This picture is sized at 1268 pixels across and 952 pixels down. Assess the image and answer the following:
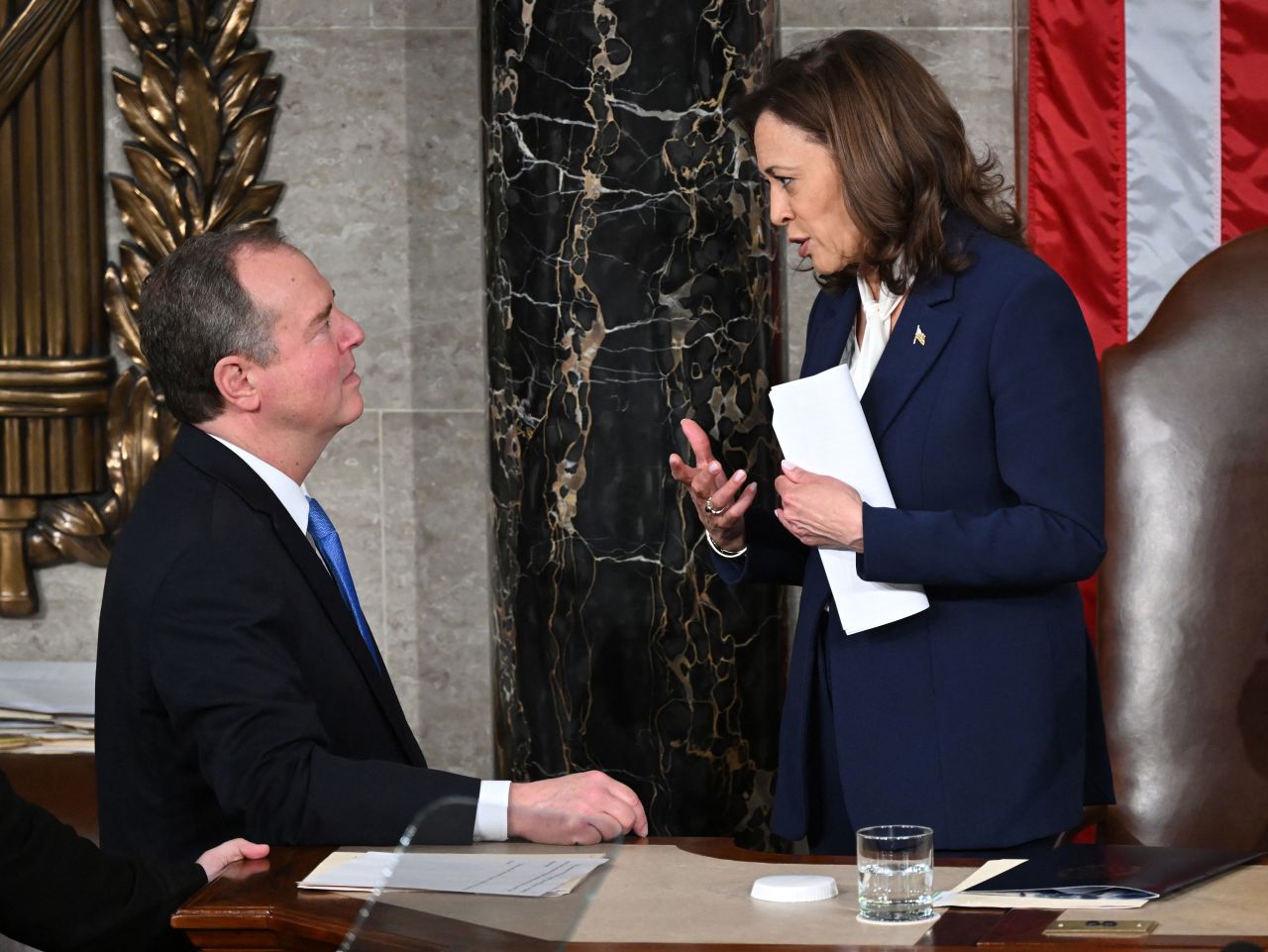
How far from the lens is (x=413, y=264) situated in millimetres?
3902

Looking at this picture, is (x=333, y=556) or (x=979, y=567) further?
(x=333, y=556)

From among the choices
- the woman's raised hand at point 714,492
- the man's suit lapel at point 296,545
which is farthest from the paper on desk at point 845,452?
the man's suit lapel at point 296,545

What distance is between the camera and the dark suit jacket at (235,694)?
183 cm

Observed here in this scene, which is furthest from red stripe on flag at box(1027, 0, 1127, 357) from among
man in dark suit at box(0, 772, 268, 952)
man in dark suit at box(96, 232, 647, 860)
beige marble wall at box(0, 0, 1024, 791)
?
man in dark suit at box(0, 772, 268, 952)

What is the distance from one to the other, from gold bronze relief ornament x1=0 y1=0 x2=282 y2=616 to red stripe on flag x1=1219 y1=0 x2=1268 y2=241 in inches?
88.8

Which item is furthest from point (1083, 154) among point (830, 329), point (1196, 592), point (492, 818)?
point (492, 818)

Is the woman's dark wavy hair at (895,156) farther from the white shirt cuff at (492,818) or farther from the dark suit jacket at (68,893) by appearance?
the dark suit jacket at (68,893)

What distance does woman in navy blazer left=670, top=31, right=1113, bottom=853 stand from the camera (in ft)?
7.20

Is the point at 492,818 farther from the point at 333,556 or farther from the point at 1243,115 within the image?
the point at 1243,115

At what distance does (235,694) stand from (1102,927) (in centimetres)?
100

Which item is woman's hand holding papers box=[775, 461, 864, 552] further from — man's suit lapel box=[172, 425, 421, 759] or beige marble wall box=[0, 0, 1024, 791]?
beige marble wall box=[0, 0, 1024, 791]

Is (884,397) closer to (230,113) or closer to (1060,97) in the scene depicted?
(1060,97)

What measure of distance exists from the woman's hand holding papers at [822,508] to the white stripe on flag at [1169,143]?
1.71 m

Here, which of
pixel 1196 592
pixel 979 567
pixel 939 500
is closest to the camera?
pixel 979 567
